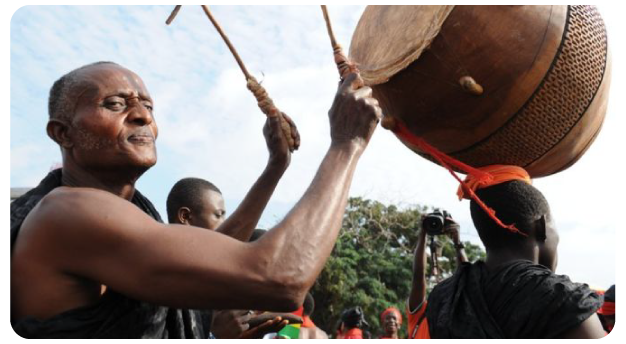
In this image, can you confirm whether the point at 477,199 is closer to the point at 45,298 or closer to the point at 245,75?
the point at 245,75

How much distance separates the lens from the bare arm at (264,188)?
295 centimetres

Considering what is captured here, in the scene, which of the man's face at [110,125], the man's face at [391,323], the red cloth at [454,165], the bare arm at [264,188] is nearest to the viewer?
the man's face at [110,125]

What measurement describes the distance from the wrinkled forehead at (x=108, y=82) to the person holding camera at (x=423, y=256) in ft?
7.51

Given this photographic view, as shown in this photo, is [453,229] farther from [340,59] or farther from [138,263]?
[138,263]

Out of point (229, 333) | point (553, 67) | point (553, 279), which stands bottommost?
point (229, 333)

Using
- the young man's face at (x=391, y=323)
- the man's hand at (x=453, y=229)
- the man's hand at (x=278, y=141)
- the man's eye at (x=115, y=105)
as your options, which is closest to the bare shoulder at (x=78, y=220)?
the man's eye at (x=115, y=105)

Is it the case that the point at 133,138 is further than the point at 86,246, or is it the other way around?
the point at 133,138

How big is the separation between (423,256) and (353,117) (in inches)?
98.2

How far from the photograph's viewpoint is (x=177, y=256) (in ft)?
6.30

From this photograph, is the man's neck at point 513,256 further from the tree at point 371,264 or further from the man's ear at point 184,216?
the tree at point 371,264

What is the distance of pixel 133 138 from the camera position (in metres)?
2.33

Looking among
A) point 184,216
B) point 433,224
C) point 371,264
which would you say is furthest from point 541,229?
point 371,264

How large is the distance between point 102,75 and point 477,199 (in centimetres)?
180

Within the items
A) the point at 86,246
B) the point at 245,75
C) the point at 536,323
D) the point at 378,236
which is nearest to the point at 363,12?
the point at 245,75
